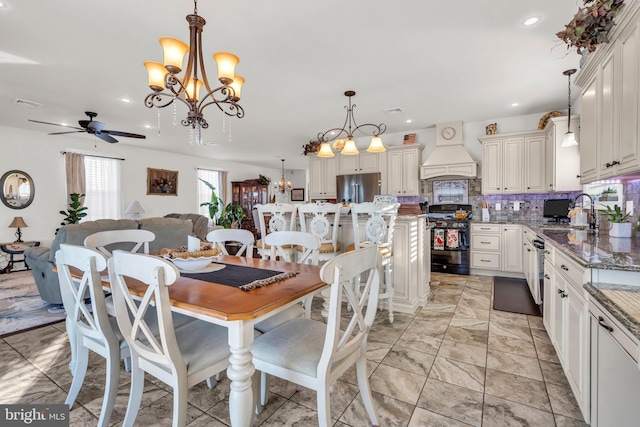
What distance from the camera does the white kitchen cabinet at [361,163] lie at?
5.84 metres

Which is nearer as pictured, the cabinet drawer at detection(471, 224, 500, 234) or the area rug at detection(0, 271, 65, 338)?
the area rug at detection(0, 271, 65, 338)

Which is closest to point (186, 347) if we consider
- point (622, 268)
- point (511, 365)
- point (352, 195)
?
point (622, 268)

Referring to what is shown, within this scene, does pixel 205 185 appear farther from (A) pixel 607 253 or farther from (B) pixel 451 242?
(A) pixel 607 253

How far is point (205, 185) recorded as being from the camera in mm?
8672

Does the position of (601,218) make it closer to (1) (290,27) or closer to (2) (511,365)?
(2) (511,365)

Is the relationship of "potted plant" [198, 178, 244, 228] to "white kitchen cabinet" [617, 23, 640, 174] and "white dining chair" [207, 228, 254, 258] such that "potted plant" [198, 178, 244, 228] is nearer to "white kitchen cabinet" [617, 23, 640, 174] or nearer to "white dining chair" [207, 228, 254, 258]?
"white dining chair" [207, 228, 254, 258]

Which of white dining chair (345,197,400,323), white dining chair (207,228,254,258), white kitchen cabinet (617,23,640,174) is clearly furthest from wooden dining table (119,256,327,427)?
white kitchen cabinet (617,23,640,174)

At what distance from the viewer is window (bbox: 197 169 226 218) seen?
27.9 feet

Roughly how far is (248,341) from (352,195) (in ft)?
16.5

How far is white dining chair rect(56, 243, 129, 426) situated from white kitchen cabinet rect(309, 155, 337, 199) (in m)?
5.03

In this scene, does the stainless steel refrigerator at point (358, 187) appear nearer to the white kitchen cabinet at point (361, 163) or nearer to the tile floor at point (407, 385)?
the white kitchen cabinet at point (361, 163)

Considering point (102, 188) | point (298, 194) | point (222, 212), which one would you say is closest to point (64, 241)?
point (102, 188)

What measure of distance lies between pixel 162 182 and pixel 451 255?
668cm

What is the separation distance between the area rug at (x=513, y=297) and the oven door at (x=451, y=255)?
51cm
